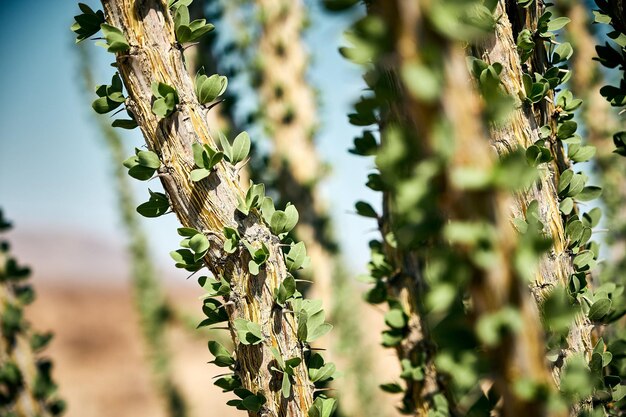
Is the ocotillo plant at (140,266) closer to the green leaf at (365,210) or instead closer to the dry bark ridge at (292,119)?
the dry bark ridge at (292,119)

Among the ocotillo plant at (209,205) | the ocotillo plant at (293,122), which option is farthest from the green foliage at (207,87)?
the ocotillo plant at (293,122)

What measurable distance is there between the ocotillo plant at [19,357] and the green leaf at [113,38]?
5.13 ft

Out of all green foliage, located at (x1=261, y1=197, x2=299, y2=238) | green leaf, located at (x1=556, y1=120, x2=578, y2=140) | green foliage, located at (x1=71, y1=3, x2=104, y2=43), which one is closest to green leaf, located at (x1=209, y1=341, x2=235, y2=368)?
green foliage, located at (x1=261, y1=197, x2=299, y2=238)

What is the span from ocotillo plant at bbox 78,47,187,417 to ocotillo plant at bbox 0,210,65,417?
6754 millimetres

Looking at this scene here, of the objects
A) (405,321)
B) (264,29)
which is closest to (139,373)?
(264,29)

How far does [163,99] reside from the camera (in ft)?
3.56

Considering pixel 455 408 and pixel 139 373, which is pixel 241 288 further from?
pixel 139 373

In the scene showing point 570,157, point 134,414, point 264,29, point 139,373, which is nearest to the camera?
point 570,157

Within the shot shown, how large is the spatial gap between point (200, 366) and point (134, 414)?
4.05 m

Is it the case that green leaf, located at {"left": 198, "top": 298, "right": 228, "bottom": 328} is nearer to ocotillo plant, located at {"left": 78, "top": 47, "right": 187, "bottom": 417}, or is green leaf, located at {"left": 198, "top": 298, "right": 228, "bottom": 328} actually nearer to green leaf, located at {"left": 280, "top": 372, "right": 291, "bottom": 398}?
green leaf, located at {"left": 280, "top": 372, "right": 291, "bottom": 398}

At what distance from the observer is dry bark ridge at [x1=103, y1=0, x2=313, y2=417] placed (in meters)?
1.12

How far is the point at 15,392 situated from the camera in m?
2.10

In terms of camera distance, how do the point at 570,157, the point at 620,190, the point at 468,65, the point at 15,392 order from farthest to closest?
the point at 620,190 < the point at 15,392 < the point at 570,157 < the point at 468,65

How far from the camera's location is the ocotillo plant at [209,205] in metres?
1.10
